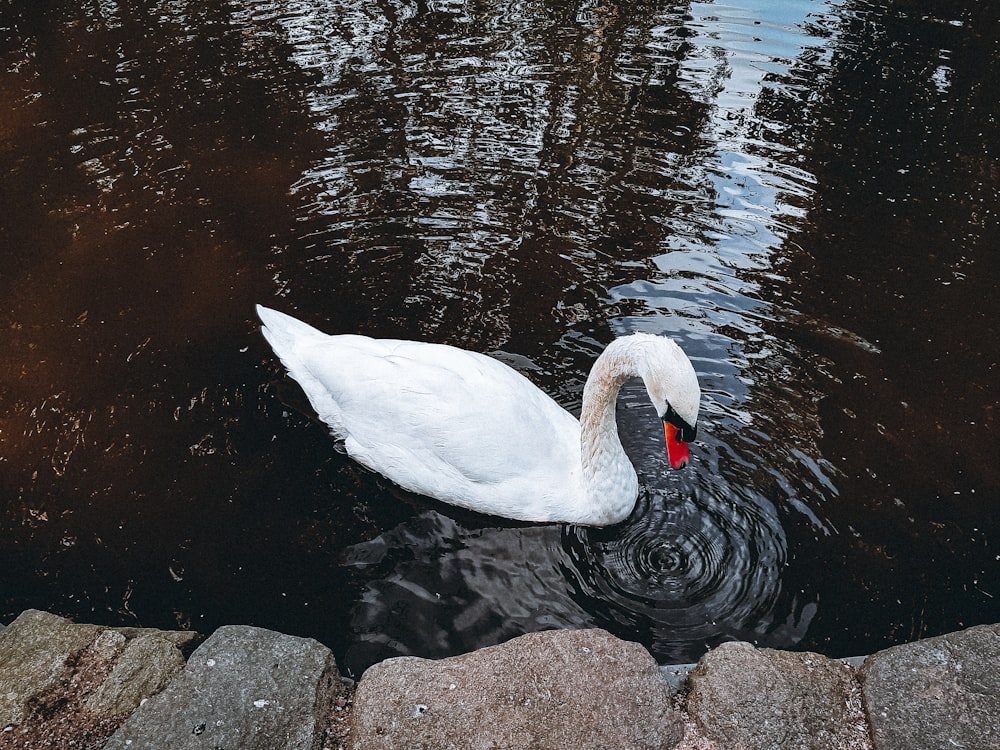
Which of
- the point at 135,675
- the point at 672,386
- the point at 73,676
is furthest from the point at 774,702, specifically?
the point at 73,676

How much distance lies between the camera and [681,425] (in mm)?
3336

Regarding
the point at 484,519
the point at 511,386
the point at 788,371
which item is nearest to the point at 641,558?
the point at 484,519

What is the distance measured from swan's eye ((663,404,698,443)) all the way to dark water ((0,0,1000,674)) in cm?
78

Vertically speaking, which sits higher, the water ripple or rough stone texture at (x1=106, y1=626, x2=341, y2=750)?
rough stone texture at (x1=106, y1=626, x2=341, y2=750)

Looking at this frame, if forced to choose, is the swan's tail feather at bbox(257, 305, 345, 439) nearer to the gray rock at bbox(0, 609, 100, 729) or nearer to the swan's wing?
the swan's wing

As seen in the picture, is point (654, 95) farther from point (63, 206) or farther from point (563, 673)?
point (563, 673)

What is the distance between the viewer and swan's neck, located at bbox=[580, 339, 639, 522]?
3.79 m

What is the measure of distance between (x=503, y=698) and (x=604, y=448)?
1.53 m

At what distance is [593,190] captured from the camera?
642 centimetres

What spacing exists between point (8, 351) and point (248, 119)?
3381 millimetres

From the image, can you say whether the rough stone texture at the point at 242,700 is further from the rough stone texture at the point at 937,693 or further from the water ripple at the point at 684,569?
the rough stone texture at the point at 937,693

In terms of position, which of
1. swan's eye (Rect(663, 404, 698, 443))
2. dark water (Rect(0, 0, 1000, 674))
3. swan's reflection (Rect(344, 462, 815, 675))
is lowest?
→ swan's reflection (Rect(344, 462, 815, 675))

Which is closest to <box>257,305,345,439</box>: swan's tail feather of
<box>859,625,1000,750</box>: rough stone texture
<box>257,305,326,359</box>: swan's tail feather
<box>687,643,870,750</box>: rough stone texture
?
<box>257,305,326,359</box>: swan's tail feather

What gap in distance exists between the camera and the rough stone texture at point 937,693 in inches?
96.5
